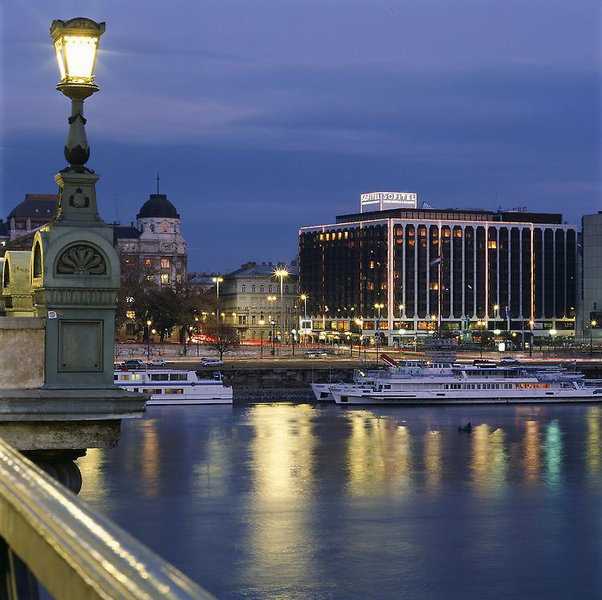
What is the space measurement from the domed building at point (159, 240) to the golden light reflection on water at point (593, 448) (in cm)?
8752

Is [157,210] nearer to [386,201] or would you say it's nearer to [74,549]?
[386,201]

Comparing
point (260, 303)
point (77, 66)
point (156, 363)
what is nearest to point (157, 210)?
point (260, 303)

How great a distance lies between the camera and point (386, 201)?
178 metres

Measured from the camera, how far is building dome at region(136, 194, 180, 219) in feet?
539

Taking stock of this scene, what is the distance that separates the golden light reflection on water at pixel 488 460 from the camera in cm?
4497

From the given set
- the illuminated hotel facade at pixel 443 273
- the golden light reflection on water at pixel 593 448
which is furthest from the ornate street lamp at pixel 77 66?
the illuminated hotel facade at pixel 443 273

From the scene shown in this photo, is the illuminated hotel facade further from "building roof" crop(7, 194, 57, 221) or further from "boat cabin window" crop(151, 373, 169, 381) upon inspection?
"boat cabin window" crop(151, 373, 169, 381)

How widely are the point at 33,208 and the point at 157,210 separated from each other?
18.8 metres

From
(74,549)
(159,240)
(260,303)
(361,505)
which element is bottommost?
(361,505)

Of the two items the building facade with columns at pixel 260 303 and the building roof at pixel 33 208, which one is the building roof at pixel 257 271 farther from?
Answer: the building roof at pixel 33 208

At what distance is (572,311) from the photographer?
177500mm

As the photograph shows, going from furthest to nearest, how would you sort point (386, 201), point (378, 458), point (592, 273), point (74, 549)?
point (386, 201) < point (592, 273) < point (378, 458) < point (74, 549)

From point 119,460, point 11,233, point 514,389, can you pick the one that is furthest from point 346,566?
point 11,233

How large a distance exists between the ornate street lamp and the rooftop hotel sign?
171 metres
